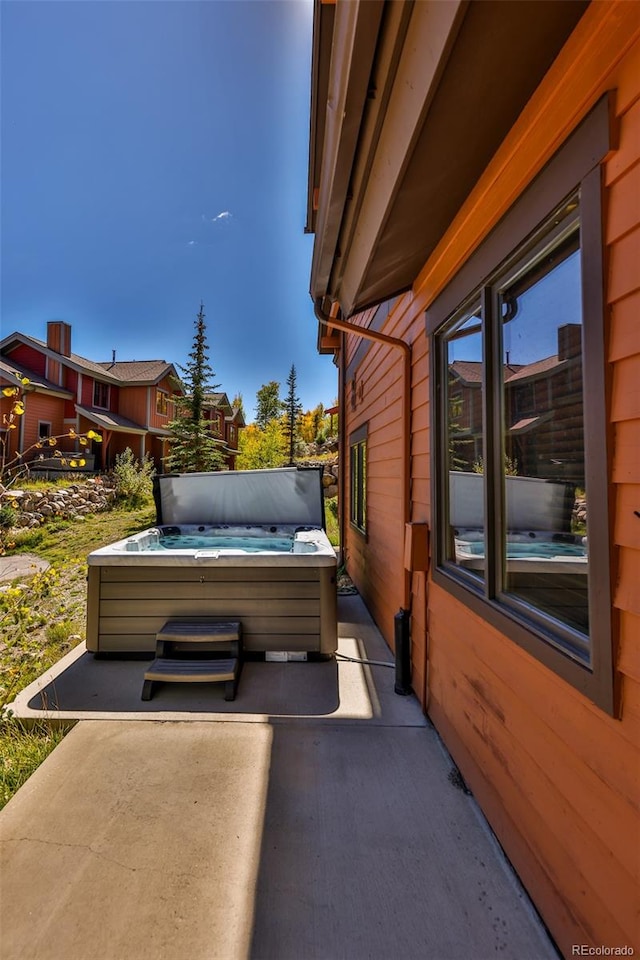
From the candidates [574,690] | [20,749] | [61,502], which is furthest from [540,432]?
[61,502]

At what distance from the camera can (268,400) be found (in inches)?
1574

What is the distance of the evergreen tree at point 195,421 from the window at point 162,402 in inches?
140

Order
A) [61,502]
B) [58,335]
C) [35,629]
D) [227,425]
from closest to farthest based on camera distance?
[35,629], [61,502], [58,335], [227,425]

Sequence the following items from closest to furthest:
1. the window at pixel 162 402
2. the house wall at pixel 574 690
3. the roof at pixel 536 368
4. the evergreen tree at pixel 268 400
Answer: the house wall at pixel 574 690, the roof at pixel 536 368, the window at pixel 162 402, the evergreen tree at pixel 268 400

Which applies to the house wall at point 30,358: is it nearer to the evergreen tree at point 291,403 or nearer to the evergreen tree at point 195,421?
the evergreen tree at point 195,421

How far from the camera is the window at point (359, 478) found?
4.67 meters

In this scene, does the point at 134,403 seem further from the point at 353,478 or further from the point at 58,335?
→ the point at 353,478

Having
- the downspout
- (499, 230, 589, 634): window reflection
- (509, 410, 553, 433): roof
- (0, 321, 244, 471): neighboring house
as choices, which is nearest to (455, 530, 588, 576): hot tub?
(499, 230, 589, 634): window reflection

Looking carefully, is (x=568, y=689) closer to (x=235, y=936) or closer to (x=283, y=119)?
(x=235, y=936)

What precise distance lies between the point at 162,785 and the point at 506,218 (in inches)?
115

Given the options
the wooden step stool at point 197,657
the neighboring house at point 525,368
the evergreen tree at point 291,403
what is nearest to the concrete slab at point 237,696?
the wooden step stool at point 197,657

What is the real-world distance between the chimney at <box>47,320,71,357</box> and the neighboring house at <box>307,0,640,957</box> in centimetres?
1732

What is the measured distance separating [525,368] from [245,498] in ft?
15.8

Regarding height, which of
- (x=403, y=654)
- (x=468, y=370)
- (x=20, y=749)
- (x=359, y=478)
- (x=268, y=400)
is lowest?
(x=20, y=749)
